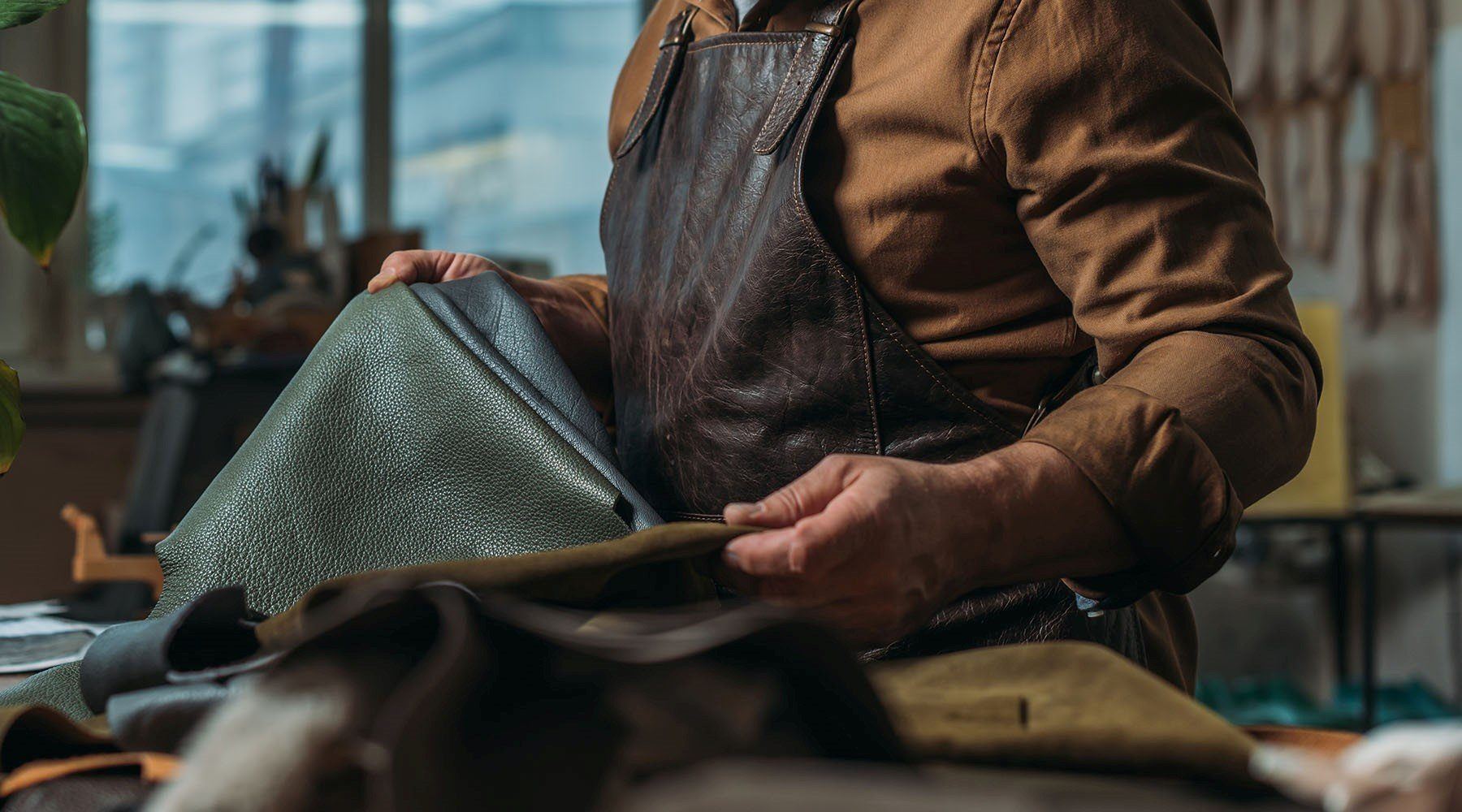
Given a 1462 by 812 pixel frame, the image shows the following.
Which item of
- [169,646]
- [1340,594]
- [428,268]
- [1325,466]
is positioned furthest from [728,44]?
[1340,594]

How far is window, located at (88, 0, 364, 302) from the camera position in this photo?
11.1 feet

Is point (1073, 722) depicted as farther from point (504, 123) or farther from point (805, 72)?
point (504, 123)

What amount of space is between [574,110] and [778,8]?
10.2 ft

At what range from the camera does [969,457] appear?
72 cm

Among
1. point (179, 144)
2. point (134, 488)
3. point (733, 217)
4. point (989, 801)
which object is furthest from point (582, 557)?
point (179, 144)

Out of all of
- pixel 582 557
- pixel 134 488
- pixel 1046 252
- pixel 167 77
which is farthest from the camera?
pixel 167 77

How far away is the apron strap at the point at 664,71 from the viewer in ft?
2.93

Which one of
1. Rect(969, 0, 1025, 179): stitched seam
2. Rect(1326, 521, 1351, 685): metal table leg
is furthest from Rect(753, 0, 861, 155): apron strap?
Rect(1326, 521, 1351, 685): metal table leg

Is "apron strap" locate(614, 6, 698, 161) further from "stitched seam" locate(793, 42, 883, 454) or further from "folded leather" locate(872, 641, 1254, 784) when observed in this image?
"folded leather" locate(872, 641, 1254, 784)

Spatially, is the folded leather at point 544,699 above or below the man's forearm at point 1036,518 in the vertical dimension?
above

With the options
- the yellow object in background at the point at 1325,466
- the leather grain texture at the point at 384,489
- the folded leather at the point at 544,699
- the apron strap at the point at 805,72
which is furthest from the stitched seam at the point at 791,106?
the yellow object in background at the point at 1325,466

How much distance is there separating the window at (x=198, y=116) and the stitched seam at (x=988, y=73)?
3.04 metres

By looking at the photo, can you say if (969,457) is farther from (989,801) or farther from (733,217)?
(989,801)

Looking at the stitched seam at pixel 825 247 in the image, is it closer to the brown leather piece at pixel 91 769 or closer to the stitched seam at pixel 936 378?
the stitched seam at pixel 936 378
